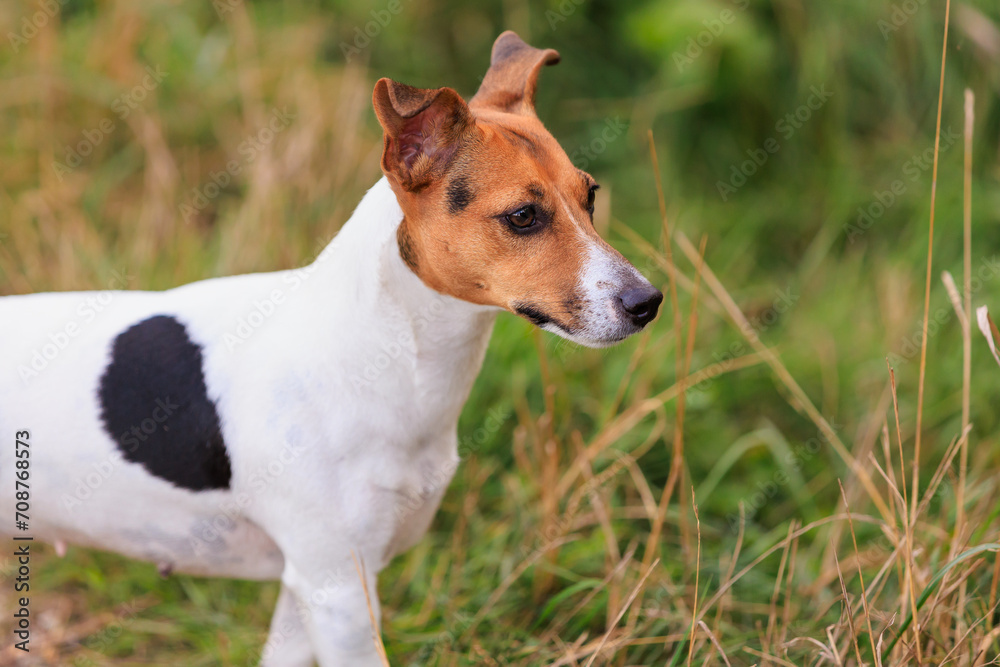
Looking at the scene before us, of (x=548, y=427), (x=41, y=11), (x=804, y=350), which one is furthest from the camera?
(x=41, y=11)

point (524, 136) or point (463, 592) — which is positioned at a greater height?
point (524, 136)

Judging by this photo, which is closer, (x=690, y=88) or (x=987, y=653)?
(x=987, y=653)

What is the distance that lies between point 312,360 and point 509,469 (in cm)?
204

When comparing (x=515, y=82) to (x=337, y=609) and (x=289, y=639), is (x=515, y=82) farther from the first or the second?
(x=289, y=639)

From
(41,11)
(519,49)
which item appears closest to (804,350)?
(519,49)

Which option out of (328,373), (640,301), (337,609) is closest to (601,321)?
(640,301)

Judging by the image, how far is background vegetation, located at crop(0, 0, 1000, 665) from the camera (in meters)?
3.67

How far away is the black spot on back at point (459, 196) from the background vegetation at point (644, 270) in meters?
1.06

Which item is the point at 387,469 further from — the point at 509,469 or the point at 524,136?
the point at 509,469

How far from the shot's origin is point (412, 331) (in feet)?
9.00

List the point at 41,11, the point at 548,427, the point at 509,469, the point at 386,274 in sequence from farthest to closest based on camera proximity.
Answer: the point at 41,11, the point at 509,469, the point at 548,427, the point at 386,274
